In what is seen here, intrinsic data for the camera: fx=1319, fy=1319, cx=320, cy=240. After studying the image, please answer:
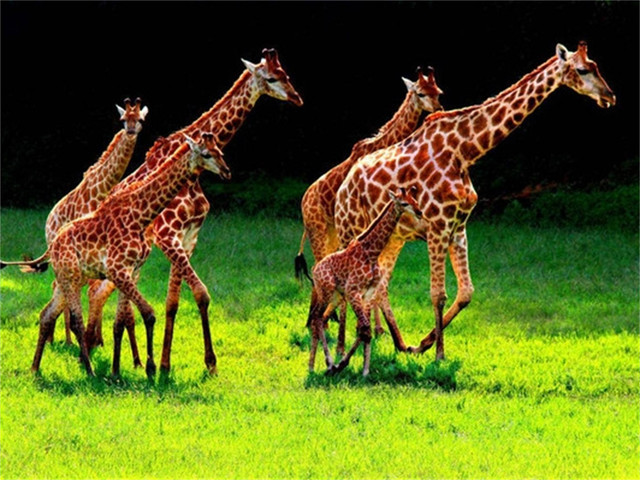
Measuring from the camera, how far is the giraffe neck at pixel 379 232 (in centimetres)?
948

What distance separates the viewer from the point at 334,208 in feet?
37.1

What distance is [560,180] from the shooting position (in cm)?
1880

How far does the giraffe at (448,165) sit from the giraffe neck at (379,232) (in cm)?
49

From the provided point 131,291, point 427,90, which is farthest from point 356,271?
point 427,90

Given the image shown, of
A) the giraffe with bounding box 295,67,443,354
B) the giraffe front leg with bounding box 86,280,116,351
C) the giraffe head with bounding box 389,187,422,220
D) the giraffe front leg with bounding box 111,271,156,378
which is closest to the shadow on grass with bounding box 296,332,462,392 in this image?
the giraffe head with bounding box 389,187,422,220

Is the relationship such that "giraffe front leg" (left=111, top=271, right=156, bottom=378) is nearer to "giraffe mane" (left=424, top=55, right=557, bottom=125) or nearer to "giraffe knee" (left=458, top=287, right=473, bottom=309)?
"giraffe knee" (left=458, top=287, right=473, bottom=309)

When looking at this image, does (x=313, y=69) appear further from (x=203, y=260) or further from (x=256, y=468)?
(x=256, y=468)

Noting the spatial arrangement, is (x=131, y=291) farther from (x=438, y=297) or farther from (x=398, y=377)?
(x=438, y=297)

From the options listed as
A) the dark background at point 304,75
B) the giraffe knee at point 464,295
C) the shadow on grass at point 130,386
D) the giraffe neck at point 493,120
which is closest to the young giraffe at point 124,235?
the shadow on grass at point 130,386

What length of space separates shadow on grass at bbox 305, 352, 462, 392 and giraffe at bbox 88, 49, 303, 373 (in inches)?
34.8

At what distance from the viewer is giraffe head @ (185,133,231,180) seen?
9.12 m

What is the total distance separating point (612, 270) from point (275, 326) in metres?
4.53

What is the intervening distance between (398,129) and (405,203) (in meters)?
1.91

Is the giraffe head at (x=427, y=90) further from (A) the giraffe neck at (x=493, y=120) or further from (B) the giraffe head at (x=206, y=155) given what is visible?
(B) the giraffe head at (x=206, y=155)
